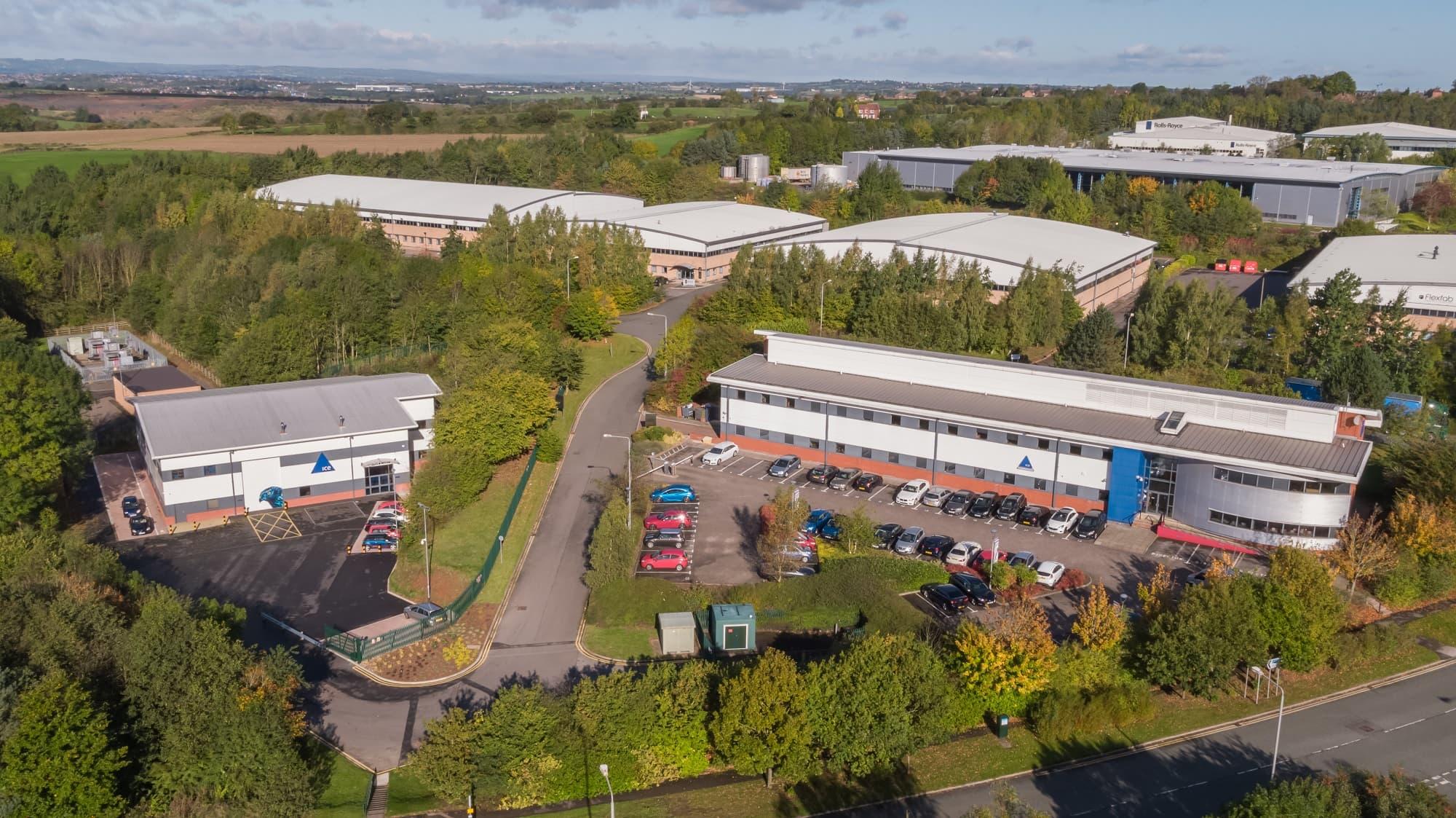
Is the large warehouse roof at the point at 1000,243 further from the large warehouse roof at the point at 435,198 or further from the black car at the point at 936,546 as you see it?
the black car at the point at 936,546

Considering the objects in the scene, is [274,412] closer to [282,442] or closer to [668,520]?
→ [282,442]

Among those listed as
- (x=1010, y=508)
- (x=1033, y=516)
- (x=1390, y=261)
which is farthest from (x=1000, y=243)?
(x=1033, y=516)

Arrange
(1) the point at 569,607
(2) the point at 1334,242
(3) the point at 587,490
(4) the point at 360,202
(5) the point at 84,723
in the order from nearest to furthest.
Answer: (5) the point at 84,723 → (1) the point at 569,607 → (3) the point at 587,490 → (2) the point at 1334,242 → (4) the point at 360,202

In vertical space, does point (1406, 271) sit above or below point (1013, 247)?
below

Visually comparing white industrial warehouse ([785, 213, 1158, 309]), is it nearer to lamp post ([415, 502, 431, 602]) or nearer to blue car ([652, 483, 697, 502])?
blue car ([652, 483, 697, 502])

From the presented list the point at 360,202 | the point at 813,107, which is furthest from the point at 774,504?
the point at 813,107

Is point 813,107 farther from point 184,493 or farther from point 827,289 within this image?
point 184,493
